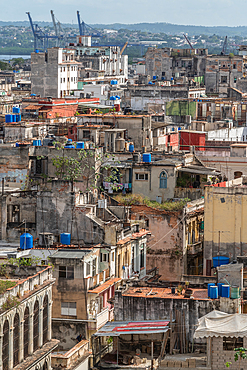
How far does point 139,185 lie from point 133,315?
17839 millimetres

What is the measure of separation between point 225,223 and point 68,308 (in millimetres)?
11280

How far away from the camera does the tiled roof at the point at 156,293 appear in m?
38.3

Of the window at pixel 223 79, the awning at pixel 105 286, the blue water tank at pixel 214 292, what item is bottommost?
the awning at pixel 105 286

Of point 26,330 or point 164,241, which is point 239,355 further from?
point 164,241

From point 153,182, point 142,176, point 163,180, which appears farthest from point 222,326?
point 142,176

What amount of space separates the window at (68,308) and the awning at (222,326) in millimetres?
6274

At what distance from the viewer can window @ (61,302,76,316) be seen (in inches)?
1548

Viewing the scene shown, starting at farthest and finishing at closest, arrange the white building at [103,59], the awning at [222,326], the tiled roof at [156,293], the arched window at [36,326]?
the white building at [103,59] < the tiled roof at [156,293] < the awning at [222,326] < the arched window at [36,326]

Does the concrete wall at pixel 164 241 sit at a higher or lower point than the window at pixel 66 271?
lower

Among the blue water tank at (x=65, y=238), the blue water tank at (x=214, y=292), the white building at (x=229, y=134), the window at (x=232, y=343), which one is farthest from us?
the white building at (x=229, y=134)

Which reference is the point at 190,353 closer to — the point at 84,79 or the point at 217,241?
the point at 217,241

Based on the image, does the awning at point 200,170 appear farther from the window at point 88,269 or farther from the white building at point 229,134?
the white building at point 229,134

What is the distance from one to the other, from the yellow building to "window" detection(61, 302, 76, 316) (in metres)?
10.5

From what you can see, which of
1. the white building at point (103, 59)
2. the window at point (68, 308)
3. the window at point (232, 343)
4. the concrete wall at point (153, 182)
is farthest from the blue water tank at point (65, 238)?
the white building at point (103, 59)
